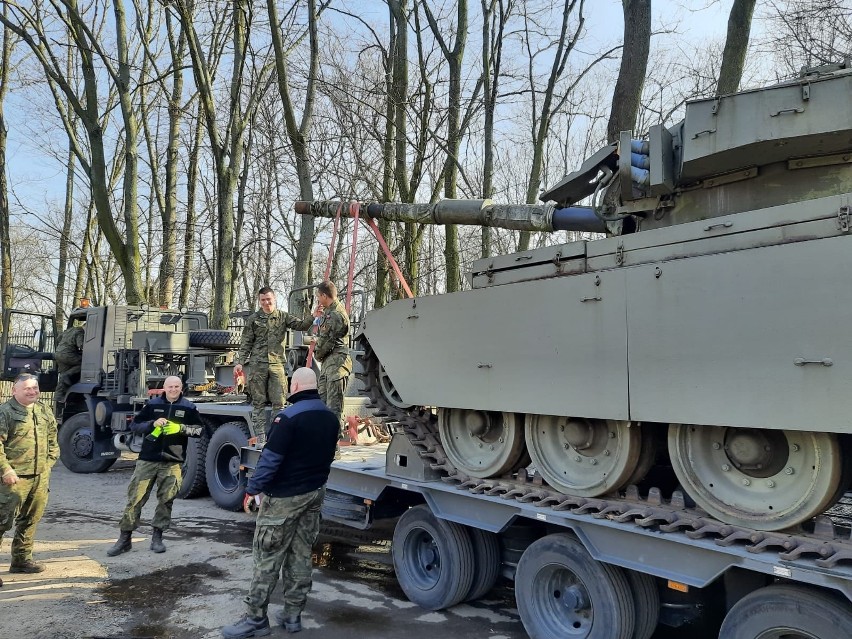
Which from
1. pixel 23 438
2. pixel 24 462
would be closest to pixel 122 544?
pixel 24 462

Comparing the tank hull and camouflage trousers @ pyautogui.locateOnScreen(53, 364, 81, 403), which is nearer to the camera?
the tank hull

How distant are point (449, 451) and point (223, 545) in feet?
10.3

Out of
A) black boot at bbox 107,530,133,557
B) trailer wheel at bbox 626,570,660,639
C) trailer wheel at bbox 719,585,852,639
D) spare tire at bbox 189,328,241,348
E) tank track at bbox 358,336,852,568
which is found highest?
spare tire at bbox 189,328,241,348

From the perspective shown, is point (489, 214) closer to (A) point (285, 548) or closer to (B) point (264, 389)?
(A) point (285, 548)

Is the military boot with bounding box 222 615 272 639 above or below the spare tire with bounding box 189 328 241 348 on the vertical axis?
below

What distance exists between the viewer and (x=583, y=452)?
5199mm

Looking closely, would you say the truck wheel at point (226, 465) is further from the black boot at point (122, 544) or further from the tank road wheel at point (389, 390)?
the tank road wheel at point (389, 390)

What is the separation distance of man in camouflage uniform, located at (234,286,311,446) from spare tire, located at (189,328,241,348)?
402 cm

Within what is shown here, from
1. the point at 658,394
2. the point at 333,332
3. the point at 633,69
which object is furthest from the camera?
the point at 633,69

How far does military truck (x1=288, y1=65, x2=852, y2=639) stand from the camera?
12.5 feet

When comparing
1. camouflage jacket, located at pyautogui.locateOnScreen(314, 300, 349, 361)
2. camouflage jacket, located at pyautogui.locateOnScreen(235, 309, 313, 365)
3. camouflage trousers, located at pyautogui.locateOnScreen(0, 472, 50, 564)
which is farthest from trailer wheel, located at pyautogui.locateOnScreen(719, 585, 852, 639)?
camouflage jacket, located at pyautogui.locateOnScreen(235, 309, 313, 365)

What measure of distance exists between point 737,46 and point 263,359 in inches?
306

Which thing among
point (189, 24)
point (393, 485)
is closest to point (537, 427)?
point (393, 485)

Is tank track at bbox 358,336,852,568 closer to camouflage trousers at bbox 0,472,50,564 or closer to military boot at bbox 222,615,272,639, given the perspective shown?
military boot at bbox 222,615,272,639
